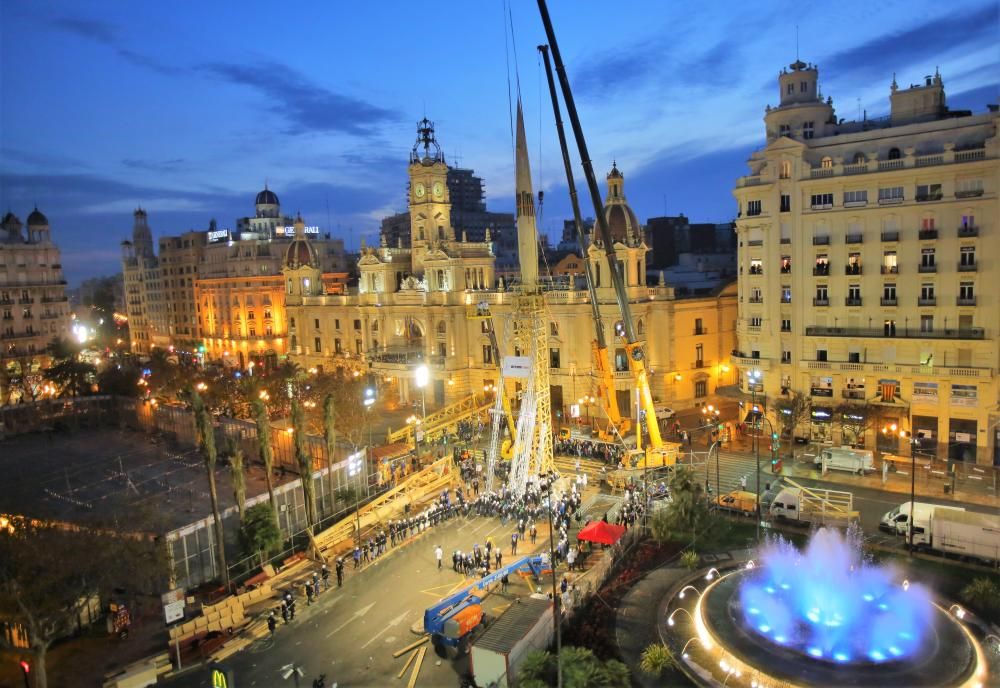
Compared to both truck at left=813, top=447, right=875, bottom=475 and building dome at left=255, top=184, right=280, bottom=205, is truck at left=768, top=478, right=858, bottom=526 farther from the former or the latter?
building dome at left=255, top=184, right=280, bottom=205

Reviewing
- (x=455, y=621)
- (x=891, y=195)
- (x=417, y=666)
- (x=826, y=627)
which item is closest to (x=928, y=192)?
(x=891, y=195)

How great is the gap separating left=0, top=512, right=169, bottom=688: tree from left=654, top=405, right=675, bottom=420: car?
1490 inches

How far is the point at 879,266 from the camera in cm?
4838

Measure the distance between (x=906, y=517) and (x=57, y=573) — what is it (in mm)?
Answer: 36433

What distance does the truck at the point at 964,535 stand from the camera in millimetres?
31078

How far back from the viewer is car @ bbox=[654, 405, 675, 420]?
5708 centimetres

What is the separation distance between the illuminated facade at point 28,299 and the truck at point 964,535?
8113 centimetres

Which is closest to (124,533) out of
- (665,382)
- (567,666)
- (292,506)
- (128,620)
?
(128,620)

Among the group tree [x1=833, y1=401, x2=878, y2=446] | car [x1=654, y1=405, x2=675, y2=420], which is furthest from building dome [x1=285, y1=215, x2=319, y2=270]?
tree [x1=833, y1=401, x2=878, y2=446]

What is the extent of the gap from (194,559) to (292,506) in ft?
20.6

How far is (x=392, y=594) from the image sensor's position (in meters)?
32.7

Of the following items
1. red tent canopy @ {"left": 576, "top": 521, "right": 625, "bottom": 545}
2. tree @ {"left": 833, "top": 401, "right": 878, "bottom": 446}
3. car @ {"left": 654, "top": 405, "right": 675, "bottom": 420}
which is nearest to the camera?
red tent canopy @ {"left": 576, "top": 521, "right": 625, "bottom": 545}

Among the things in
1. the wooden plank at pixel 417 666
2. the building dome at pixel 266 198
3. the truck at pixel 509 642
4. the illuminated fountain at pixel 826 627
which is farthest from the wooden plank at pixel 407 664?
the building dome at pixel 266 198

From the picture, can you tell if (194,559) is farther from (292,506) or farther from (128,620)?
(292,506)
